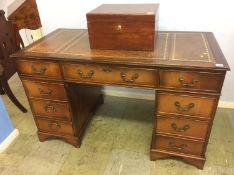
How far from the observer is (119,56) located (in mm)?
1257

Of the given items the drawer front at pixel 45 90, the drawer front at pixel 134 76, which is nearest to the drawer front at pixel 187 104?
the drawer front at pixel 134 76

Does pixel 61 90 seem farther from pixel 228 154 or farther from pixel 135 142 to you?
pixel 228 154

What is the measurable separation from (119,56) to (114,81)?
0.15 meters

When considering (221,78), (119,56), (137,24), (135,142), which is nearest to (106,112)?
(135,142)

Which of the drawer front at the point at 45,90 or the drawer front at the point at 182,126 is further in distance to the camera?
the drawer front at the point at 45,90

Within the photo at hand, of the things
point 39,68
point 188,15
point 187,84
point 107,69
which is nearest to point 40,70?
point 39,68

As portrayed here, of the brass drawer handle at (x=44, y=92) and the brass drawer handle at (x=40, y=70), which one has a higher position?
the brass drawer handle at (x=40, y=70)

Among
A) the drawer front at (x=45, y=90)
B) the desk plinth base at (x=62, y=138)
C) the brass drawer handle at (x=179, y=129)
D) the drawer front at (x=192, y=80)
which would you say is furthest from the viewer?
the desk plinth base at (x=62, y=138)

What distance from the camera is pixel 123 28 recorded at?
1.26m

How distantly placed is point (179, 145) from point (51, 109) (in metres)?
0.89

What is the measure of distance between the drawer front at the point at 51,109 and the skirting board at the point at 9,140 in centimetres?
36

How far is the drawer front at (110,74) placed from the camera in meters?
1.22

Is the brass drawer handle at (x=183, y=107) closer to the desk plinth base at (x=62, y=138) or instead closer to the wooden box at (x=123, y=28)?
the wooden box at (x=123, y=28)

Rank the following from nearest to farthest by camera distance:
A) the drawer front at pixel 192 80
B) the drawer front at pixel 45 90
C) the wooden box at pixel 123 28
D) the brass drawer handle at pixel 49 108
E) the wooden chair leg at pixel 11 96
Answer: the drawer front at pixel 192 80 → the wooden box at pixel 123 28 → the drawer front at pixel 45 90 → the brass drawer handle at pixel 49 108 → the wooden chair leg at pixel 11 96
